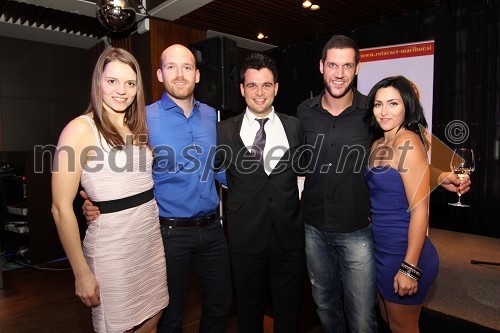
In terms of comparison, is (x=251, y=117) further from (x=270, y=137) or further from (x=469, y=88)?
(x=469, y=88)

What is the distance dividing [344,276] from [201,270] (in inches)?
33.2

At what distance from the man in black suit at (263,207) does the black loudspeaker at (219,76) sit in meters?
0.79

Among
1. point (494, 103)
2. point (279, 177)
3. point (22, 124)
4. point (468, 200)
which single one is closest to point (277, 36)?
point (494, 103)

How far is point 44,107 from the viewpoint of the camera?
20.5 feet

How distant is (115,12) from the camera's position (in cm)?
324

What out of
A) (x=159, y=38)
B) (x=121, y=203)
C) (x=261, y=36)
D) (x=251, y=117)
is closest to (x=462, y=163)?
(x=251, y=117)

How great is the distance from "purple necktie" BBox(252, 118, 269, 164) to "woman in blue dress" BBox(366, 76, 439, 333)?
0.60 meters

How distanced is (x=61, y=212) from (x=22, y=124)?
221 inches

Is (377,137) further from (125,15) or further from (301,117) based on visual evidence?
(125,15)

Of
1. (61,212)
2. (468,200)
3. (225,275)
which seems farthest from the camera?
(468,200)

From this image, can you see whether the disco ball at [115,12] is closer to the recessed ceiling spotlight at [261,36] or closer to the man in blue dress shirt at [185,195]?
the man in blue dress shirt at [185,195]

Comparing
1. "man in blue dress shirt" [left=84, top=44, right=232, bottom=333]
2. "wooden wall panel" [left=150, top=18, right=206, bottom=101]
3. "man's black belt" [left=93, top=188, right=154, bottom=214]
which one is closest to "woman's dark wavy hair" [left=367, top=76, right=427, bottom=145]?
"man in blue dress shirt" [left=84, top=44, right=232, bottom=333]

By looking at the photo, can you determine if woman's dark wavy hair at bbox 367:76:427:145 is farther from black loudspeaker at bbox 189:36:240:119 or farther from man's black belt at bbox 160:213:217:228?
black loudspeaker at bbox 189:36:240:119

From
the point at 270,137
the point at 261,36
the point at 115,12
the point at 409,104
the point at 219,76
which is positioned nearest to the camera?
the point at 409,104
